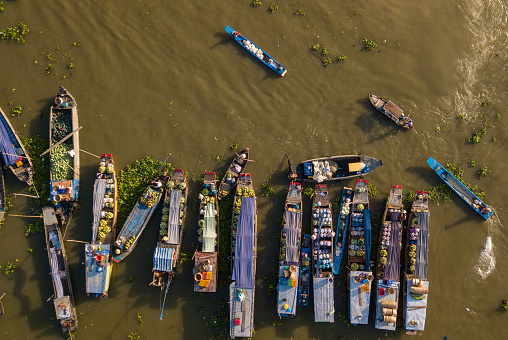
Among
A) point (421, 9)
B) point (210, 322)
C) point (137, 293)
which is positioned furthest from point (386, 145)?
point (137, 293)

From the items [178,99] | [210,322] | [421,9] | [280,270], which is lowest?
[210,322]

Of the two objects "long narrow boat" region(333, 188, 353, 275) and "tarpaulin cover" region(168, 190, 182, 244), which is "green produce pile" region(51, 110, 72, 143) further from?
"long narrow boat" region(333, 188, 353, 275)

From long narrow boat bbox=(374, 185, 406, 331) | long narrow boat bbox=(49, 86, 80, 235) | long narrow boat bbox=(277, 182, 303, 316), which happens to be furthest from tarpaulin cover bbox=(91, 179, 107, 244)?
long narrow boat bbox=(374, 185, 406, 331)

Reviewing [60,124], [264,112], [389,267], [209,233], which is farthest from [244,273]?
[60,124]

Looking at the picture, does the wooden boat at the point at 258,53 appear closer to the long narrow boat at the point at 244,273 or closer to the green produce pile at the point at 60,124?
the long narrow boat at the point at 244,273

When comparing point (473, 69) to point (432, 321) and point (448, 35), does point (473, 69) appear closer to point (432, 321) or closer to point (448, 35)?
point (448, 35)

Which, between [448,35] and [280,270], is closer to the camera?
[280,270]
